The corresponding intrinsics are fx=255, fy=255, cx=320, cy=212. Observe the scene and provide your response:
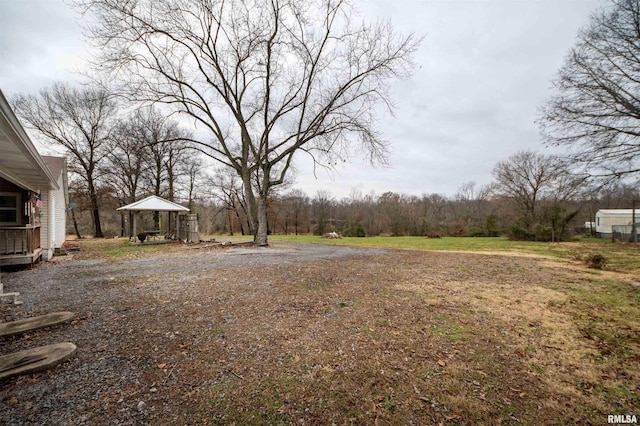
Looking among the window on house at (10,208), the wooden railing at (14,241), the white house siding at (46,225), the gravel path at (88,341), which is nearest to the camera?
the gravel path at (88,341)

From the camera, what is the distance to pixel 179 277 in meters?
6.40

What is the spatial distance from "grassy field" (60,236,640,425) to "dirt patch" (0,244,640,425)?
0.06 feet

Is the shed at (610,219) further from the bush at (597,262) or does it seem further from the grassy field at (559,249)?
the bush at (597,262)

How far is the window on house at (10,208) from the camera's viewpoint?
805 centimetres

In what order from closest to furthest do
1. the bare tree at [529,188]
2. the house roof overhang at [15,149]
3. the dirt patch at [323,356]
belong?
the dirt patch at [323,356] < the house roof overhang at [15,149] < the bare tree at [529,188]

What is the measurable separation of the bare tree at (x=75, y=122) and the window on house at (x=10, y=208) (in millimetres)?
14111

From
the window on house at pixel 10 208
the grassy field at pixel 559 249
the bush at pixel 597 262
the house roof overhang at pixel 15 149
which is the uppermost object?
the house roof overhang at pixel 15 149

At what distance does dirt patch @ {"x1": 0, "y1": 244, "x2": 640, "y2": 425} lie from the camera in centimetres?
211

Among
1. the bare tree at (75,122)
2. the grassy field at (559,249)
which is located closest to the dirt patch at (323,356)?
the grassy field at (559,249)

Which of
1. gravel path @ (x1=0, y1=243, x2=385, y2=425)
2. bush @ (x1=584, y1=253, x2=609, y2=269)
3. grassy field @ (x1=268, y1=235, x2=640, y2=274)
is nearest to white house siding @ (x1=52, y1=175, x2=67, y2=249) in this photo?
gravel path @ (x1=0, y1=243, x2=385, y2=425)

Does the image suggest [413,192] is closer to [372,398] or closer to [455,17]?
[455,17]

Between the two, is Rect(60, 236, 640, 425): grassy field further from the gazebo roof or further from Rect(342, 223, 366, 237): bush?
Rect(342, 223, 366, 237): bush

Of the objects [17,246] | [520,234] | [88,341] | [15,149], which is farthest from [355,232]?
[88,341]

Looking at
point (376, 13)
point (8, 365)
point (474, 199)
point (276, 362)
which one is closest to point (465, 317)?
point (276, 362)
